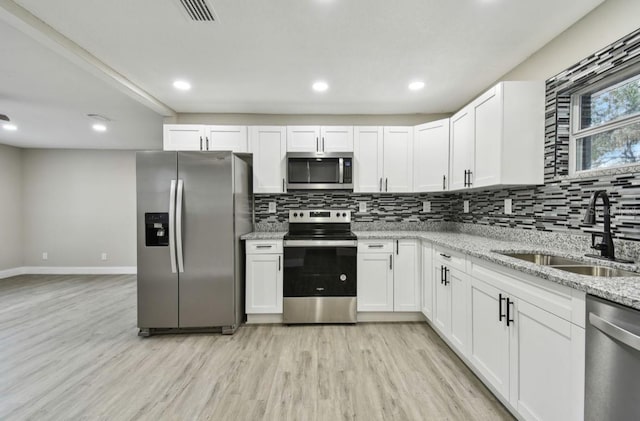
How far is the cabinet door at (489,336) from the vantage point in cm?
164

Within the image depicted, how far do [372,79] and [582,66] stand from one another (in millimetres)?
1526

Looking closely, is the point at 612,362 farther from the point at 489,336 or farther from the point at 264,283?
the point at 264,283

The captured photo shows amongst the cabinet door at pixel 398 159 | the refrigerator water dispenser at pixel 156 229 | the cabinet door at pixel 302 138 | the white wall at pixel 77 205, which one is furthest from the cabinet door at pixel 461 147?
the white wall at pixel 77 205

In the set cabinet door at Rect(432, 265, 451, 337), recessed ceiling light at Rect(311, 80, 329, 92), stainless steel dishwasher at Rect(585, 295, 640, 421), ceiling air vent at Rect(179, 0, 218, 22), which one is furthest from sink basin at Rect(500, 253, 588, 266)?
ceiling air vent at Rect(179, 0, 218, 22)

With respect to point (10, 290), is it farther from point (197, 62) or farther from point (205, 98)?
point (197, 62)

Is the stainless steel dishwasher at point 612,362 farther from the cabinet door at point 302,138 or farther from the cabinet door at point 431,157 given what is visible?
the cabinet door at point 302,138

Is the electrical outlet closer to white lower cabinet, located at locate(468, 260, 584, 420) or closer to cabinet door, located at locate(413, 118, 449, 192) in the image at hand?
cabinet door, located at locate(413, 118, 449, 192)

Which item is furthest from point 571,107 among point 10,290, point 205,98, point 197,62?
point 10,290

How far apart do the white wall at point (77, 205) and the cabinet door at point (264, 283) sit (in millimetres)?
3822

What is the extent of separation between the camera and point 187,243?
2764mm

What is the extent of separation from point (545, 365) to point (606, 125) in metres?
1.54

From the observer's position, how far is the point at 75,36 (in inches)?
80.0

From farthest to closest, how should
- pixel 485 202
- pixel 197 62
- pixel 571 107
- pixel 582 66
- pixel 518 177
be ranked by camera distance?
pixel 485 202 < pixel 197 62 < pixel 518 177 < pixel 571 107 < pixel 582 66

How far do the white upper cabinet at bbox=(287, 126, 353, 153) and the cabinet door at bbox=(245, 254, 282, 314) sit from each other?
1320 millimetres
